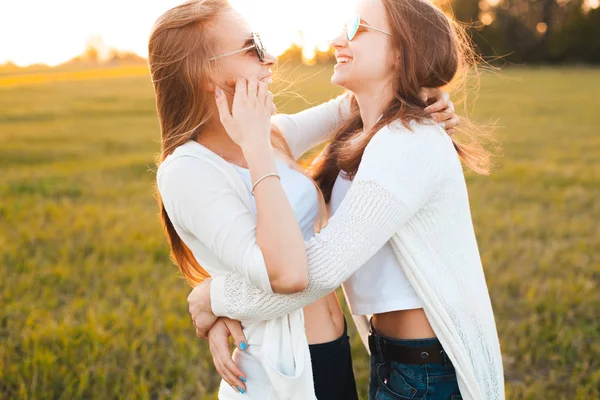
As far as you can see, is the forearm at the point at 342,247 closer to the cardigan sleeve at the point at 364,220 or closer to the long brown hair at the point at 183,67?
the cardigan sleeve at the point at 364,220

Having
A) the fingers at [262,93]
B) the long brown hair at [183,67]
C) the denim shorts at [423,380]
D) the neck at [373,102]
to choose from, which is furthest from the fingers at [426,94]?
the denim shorts at [423,380]

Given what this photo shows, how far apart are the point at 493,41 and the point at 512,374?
50.1m

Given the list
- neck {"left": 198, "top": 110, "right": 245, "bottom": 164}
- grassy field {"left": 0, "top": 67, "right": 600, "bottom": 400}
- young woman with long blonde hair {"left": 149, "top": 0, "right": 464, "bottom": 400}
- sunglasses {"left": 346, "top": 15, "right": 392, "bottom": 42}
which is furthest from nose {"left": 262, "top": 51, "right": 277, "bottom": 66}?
grassy field {"left": 0, "top": 67, "right": 600, "bottom": 400}

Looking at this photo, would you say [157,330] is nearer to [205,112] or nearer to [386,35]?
[205,112]

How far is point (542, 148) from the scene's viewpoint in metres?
12.1

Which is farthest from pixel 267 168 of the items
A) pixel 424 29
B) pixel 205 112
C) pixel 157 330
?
pixel 157 330

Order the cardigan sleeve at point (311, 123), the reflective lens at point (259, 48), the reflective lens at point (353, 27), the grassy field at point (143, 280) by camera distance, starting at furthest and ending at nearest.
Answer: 1. the grassy field at point (143, 280)
2. the cardigan sleeve at point (311, 123)
3. the reflective lens at point (353, 27)
4. the reflective lens at point (259, 48)

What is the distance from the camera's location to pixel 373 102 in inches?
95.5

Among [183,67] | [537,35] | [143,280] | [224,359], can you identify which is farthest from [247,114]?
[537,35]

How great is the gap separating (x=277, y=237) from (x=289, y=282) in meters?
0.14

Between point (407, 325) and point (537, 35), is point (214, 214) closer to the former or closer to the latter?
point (407, 325)

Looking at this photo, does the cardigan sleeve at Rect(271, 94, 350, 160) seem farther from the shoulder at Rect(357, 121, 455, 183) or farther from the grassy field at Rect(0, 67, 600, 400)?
the grassy field at Rect(0, 67, 600, 400)

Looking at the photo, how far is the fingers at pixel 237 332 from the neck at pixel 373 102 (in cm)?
88

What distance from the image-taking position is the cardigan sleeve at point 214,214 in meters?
1.83
